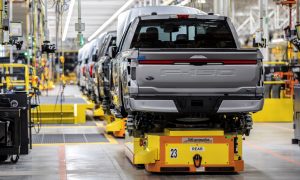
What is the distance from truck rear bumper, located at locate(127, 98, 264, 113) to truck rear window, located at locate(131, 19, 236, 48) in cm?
160

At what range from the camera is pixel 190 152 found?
28.5ft

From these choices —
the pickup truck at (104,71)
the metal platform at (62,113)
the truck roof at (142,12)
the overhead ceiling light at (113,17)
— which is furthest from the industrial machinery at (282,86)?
the overhead ceiling light at (113,17)

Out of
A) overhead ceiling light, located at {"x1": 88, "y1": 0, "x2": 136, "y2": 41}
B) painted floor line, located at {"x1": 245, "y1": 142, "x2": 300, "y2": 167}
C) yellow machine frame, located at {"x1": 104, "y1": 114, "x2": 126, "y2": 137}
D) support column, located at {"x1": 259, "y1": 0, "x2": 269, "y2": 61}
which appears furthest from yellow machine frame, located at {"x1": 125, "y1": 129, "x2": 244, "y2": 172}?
overhead ceiling light, located at {"x1": 88, "y1": 0, "x2": 136, "y2": 41}

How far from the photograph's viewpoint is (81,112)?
59.0 feet

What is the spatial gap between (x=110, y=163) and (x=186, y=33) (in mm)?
2405

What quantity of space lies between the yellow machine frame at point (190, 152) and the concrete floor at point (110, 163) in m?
0.14

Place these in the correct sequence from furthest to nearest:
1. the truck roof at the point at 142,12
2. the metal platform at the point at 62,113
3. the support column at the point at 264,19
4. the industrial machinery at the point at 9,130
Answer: the metal platform at the point at 62,113, the support column at the point at 264,19, the truck roof at the point at 142,12, the industrial machinery at the point at 9,130

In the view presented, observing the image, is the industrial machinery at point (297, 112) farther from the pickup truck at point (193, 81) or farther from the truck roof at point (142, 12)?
the pickup truck at point (193, 81)

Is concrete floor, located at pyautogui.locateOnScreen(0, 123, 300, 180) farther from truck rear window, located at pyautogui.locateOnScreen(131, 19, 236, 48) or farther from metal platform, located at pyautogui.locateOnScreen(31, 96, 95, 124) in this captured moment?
metal platform, located at pyautogui.locateOnScreen(31, 96, 95, 124)

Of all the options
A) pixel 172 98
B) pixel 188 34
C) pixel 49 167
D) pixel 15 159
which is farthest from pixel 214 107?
pixel 15 159

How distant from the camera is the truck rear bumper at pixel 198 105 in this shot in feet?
27.0

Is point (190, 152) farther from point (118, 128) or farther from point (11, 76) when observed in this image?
point (11, 76)

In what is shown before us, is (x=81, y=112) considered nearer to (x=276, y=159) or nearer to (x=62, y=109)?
(x=62, y=109)

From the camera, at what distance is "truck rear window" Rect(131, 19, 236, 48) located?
9.73 meters
